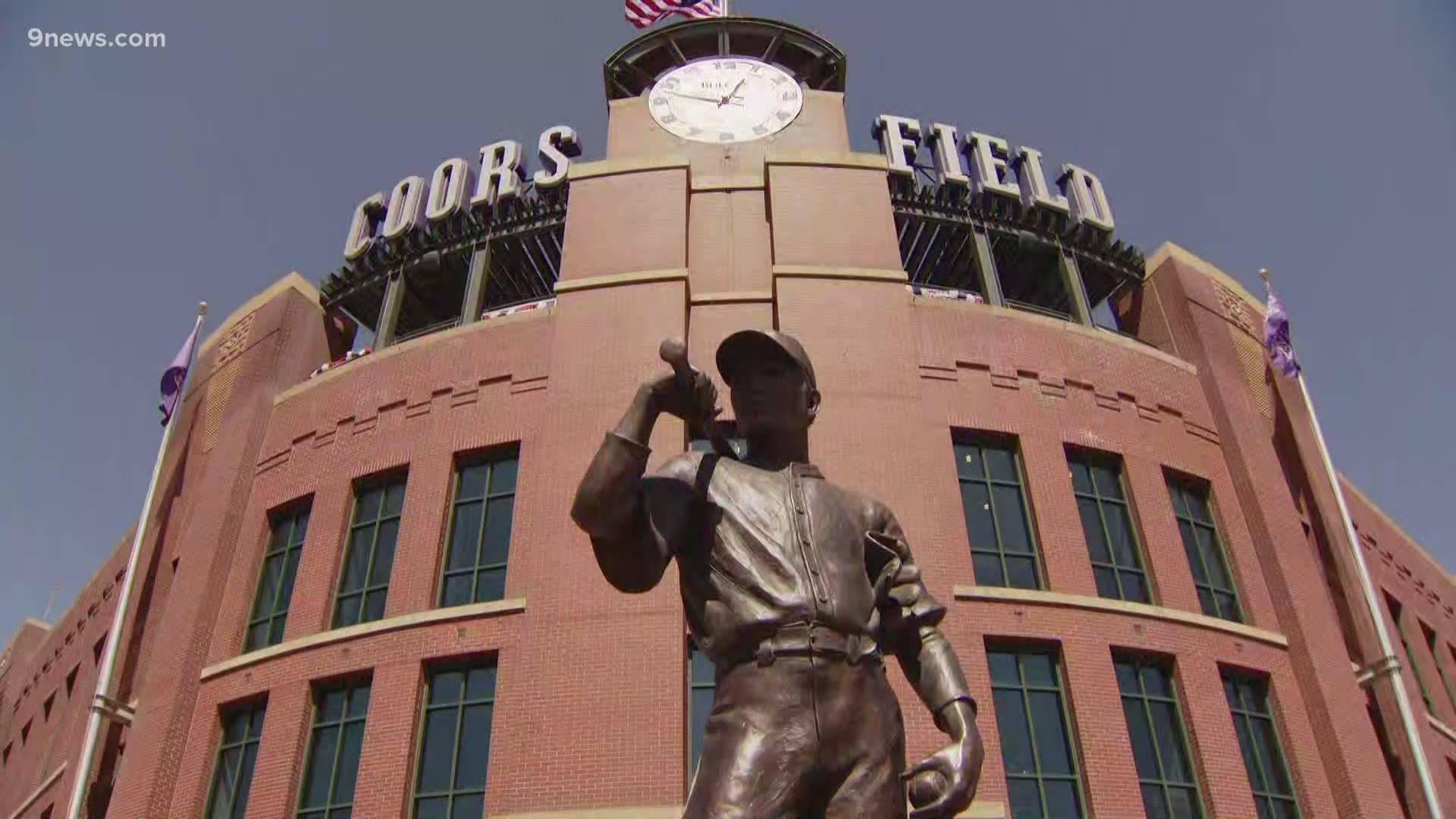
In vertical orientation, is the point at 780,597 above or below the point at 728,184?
below

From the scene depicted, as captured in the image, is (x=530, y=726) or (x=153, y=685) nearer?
(x=530, y=726)

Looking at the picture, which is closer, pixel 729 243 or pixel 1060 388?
pixel 1060 388

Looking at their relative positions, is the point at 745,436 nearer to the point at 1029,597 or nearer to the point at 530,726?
the point at 530,726

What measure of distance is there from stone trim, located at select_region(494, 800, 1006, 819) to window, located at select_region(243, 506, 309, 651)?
687cm

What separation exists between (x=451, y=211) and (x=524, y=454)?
7.85 m

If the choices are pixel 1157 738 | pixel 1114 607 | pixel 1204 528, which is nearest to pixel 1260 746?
pixel 1157 738

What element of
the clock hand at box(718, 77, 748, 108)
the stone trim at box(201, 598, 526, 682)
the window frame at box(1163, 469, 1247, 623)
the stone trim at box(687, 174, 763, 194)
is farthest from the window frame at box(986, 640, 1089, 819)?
the clock hand at box(718, 77, 748, 108)

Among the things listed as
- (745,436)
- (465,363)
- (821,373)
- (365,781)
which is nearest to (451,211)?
(465,363)

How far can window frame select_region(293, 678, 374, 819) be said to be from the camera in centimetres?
1476

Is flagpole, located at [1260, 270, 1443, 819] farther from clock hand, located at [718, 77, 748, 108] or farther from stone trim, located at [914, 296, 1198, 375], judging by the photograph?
clock hand, located at [718, 77, 748, 108]

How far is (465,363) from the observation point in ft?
60.7

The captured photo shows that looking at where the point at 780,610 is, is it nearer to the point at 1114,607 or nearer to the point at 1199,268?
the point at 1114,607

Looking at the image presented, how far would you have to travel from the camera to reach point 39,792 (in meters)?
23.8

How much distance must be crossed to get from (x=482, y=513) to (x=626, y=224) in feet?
19.9
